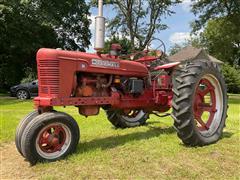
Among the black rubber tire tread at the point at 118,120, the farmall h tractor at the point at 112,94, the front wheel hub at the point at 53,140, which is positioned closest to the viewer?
the front wheel hub at the point at 53,140

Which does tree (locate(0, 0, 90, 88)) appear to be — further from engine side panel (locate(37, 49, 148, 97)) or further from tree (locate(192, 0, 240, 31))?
engine side panel (locate(37, 49, 148, 97))

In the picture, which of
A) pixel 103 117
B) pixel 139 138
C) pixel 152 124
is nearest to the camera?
pixel 139 138

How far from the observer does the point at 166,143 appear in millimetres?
6379

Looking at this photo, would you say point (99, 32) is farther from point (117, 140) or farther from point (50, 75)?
point (117, 140)

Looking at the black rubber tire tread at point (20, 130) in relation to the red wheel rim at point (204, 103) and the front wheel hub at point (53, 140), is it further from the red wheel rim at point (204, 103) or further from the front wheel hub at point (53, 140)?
the red wheel rim at point (204, 103)

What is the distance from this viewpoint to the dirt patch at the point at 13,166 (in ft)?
15.8

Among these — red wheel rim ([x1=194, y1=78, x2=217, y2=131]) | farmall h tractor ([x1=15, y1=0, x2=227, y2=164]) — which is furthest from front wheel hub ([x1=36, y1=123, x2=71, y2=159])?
red wheel rim ([x1=194, y1=78, x2=217, y2=131])

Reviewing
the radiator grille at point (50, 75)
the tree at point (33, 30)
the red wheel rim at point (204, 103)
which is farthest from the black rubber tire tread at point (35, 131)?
the tree at point (33, 30)

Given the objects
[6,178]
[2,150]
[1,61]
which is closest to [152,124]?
[2,150]

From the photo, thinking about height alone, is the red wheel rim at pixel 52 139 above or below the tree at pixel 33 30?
below

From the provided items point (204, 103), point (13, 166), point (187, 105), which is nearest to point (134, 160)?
point (187, 105)

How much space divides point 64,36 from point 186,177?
28712 millimetres

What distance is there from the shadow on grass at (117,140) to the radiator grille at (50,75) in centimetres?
105

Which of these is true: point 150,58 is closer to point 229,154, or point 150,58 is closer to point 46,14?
point 229,154
